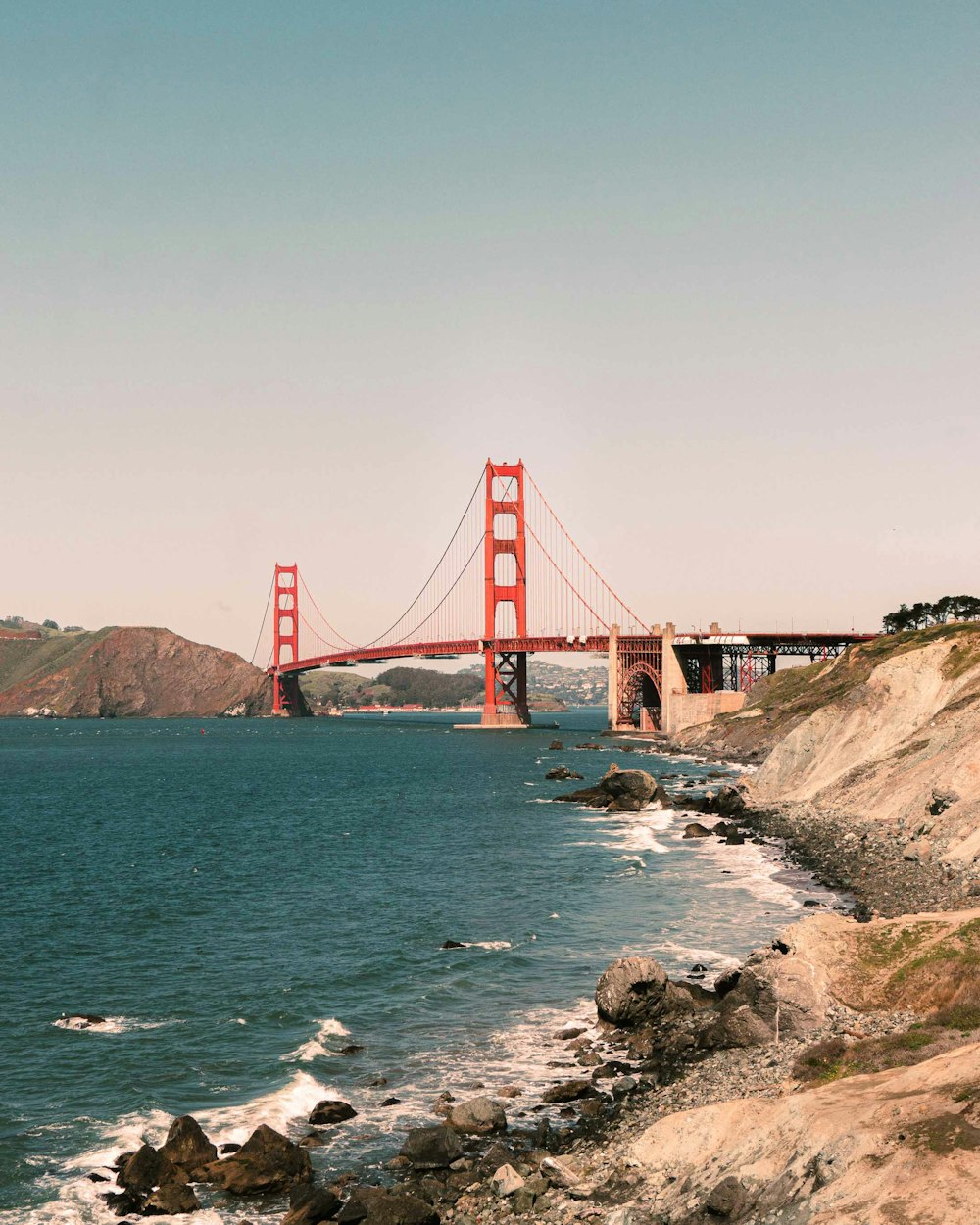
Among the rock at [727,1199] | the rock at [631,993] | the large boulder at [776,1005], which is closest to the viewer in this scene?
the rock at [727,1199]

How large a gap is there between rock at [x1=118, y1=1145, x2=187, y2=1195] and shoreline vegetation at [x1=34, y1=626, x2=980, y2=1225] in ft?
0.15

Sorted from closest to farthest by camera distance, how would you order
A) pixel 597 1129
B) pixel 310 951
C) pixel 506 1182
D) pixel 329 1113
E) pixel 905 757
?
pixel 506 1182 → pixel 597 1129 → pixel 329 1113 → pixel 310 951 → pixel 905 757

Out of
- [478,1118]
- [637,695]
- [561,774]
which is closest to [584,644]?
[637,695]

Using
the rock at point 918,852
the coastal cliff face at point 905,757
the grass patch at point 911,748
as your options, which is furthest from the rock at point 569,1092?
the grass patch at point 911,748

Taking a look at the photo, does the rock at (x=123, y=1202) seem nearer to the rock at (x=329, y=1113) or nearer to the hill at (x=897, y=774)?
the rock at (x=329, y=1113)

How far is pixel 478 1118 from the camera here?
22.9 metres

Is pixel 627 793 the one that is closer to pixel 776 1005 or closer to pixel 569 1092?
pixel 776 1005

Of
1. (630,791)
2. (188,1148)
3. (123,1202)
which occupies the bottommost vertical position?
(123,1202)

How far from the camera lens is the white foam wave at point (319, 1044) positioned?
91.0 ft

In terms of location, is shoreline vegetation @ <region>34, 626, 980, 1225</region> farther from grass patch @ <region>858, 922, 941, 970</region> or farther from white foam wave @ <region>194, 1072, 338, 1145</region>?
white foam wave @ <region>194, 1072, 338, 1145</region>

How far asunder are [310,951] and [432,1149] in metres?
17.4

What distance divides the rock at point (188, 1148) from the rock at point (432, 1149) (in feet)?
12.3

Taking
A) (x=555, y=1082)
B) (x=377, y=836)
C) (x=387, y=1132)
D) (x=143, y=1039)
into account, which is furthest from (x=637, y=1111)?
(x=377, y=836)

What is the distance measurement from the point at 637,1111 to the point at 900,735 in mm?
46494
